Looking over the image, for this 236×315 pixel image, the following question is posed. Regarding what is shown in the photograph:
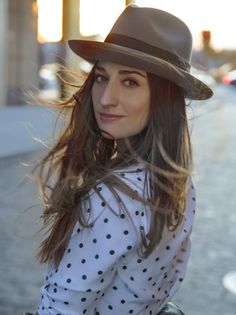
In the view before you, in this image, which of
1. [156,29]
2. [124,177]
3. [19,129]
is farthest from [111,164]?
[19,129]

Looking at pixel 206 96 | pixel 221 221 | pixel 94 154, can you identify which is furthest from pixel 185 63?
pixel 221 221

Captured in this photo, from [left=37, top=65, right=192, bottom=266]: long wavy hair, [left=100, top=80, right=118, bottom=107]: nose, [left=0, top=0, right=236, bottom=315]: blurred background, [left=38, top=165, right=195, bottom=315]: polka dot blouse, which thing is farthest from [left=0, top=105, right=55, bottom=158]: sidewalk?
[left=38, top=165, right=195, bottom=315]: polka dot blouse

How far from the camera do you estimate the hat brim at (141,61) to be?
171 cm

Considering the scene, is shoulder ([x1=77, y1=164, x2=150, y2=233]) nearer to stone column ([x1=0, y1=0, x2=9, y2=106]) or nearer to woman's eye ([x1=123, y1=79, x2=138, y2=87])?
woman's eye ([x1=123, y1=79, x2=138, y2=87])

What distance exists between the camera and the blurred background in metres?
3.89

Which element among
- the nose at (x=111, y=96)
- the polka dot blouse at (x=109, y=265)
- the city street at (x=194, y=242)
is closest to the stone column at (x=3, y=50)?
the city street at (x=194, y=242)

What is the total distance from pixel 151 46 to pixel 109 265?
57 cm

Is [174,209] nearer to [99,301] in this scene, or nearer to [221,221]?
[99,301]

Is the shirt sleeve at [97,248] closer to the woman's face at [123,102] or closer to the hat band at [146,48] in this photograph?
the woman's face at [123,102]

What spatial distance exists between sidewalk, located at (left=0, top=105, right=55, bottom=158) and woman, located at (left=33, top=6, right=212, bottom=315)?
5.58 m

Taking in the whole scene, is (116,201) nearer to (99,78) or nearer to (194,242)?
(99,78)

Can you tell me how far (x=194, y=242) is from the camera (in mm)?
5836

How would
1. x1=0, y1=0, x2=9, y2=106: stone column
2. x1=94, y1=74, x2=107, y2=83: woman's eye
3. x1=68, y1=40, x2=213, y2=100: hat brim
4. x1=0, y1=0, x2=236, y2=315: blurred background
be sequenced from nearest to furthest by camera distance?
x1=68, y1=40, x2=213, y2=100: hat brim
x1=94, y1=74, x2=107, y2=83: woman's eye
x1=0, y1=0, x2=236, y2=315: blurred background
x1=0, y1=0, x2=9, y2=106: stone column

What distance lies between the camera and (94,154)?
1.84 meters
